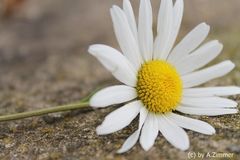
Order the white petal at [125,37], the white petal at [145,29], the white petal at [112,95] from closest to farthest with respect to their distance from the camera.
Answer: the white petal at [112,95], the white petal at [125,37], the white petal at [145,29]

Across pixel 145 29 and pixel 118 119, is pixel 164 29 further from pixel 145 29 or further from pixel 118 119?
pixel 118 119

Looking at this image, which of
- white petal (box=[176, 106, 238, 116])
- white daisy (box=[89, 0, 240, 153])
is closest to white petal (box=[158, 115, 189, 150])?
white daisy (box=[89, 0, 240, 153])

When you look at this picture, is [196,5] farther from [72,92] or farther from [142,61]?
[142,61]

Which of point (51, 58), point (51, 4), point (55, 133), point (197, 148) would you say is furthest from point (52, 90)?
point (51, 4)

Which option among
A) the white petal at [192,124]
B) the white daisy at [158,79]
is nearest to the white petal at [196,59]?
the white daisy at [158,79]

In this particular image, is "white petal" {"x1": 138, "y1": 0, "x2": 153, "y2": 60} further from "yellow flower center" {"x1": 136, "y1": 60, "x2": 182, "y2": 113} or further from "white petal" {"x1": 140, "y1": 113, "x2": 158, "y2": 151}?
"white petal" {"x1": 140, "y1": 113, "x2": 158, "y2": 151}

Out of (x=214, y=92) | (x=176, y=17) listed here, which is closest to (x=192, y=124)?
(x=214, y=92)

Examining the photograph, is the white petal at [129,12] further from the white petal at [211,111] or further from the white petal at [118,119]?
the white petal at [211,111]
